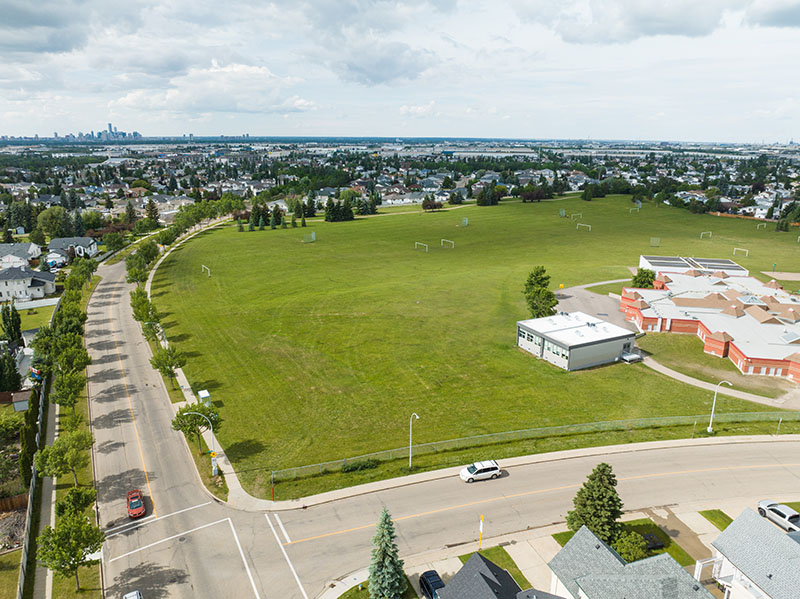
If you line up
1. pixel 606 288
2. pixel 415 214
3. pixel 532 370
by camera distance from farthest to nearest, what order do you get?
1. pixel 415 214
2. pixel 606 288
3. pixel 532 370

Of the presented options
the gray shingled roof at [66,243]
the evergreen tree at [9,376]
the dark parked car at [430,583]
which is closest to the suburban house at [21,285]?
the gray shingled roof at [66,243]

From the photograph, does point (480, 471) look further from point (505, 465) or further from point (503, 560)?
point (503, 560)

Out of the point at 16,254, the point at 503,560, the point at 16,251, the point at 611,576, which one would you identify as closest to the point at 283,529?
the point at 503,560

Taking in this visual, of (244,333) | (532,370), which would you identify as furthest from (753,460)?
(244,333)

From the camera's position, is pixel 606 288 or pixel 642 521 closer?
pixel 642 521

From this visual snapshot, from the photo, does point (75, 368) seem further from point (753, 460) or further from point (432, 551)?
point (753, 460)

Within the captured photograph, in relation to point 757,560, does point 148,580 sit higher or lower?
lower

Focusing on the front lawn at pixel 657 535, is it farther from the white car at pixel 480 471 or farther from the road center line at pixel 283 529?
the road center line at pixel 283 529
